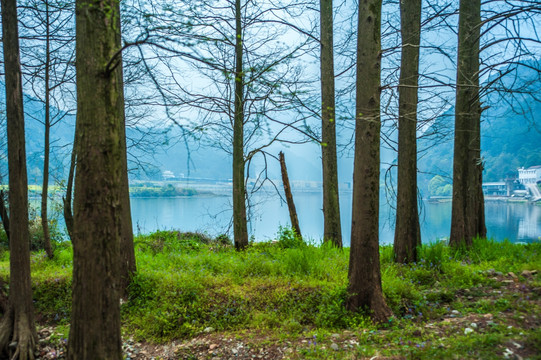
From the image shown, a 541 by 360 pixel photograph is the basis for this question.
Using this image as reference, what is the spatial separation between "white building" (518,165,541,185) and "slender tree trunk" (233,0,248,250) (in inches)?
529

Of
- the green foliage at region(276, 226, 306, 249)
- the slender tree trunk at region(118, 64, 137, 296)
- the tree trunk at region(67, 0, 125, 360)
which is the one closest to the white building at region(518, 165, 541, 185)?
the green foliage at region(276, 226, 306, 249)

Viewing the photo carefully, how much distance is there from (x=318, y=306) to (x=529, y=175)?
50.6 ft

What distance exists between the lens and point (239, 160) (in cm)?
730

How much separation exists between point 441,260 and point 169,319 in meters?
4.56

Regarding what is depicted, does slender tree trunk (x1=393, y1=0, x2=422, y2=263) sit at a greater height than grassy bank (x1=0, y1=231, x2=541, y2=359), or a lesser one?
greater

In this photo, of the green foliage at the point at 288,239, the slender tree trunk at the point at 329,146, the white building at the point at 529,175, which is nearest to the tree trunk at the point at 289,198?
Answer: the green foliage at the point at 288,239

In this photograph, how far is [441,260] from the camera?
18.4 ft

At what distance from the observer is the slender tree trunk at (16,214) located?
3520mm

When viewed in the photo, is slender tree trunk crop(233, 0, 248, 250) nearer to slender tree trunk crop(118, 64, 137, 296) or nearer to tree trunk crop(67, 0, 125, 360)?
slender tree trunk crop(118, 64, 137, 296)

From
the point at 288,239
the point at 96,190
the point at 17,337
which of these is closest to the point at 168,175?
the point at 288,239

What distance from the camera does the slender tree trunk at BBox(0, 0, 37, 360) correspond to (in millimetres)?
3520

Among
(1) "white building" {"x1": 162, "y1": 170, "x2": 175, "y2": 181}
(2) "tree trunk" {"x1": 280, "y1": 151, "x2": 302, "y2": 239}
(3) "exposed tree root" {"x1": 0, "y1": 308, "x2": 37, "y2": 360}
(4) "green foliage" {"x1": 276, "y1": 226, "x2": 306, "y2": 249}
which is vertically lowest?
(3) "exposed tree root" {"x1": 0, "y1": 308, "x2": 37, "y2": 360}

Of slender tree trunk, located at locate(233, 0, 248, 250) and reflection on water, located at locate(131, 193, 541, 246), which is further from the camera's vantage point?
reflection on water, located at locate(131, 193, 541, 246)

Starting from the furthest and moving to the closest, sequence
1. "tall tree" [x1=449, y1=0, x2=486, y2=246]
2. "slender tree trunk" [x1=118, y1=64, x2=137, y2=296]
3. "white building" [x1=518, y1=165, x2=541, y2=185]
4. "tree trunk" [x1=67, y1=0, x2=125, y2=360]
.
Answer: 1. "white building" [x1=518, y1=165, x2=541, y2=185]
2. "tall tree" [x1=449, y1=0, x2=486, y2=246]
3. "slender tree trunk" [x1=118, y1=64, x2=137, y2=296]
4. "tree trunk" [x1=67, y1=0, x2=125, y2=360]
